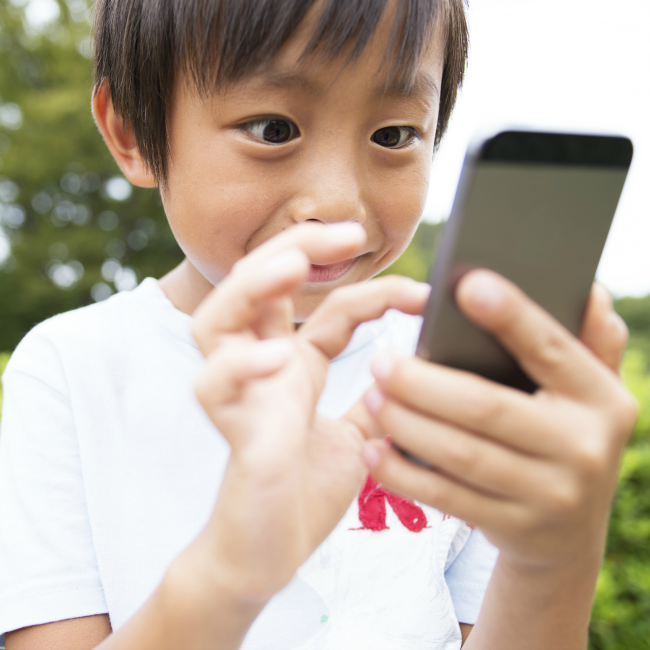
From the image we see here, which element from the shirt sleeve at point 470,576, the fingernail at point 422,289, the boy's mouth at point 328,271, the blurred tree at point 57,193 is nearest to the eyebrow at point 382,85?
the boy's mouth at point 328,271

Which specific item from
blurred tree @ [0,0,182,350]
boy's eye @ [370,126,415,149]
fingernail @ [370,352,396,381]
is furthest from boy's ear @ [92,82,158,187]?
blurred tree @ [0,0,182,350]

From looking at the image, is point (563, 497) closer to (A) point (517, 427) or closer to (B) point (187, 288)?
(A) point (517, 427)

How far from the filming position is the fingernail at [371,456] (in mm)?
821

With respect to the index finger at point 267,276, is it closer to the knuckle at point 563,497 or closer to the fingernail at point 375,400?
the fingernail at point 375,400

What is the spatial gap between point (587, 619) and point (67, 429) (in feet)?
3.74

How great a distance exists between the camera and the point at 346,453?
873 millimetres

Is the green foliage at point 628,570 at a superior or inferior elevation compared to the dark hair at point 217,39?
inferior

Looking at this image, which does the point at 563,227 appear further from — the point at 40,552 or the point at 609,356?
the point at 40,552

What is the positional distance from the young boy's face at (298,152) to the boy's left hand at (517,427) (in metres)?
0.53

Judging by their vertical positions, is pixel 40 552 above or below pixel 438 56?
below

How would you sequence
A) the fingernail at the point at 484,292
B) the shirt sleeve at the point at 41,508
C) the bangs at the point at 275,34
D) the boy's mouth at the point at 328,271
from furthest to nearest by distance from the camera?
the boy's mouth at the point at 328,271 → the shirt sleeve at the point at 41,508 → the bangs at the point at 275,34 → the fingernail at the point at 484,292

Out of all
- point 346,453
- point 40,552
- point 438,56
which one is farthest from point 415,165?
point 40,552

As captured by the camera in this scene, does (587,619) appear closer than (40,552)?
Yes

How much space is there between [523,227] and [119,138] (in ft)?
3.91
